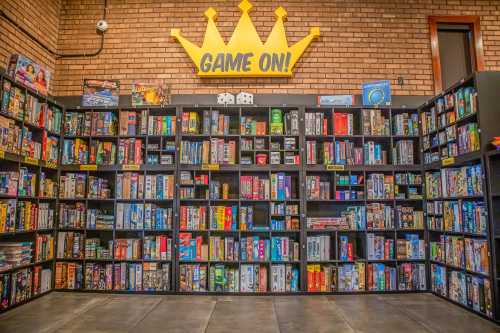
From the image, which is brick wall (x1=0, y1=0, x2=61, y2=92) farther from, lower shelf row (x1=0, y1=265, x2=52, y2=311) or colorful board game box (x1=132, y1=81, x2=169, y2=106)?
lower shelf row (x1=0, y1=265, x2=52, y2=311)

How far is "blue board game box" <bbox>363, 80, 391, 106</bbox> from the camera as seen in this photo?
17.2 feet

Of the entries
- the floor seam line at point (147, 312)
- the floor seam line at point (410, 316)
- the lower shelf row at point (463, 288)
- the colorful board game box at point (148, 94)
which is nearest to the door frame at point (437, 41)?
the lower shelf row at point (463, 288)

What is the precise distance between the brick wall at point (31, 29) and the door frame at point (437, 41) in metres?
6.48

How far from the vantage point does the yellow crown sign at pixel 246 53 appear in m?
5.58

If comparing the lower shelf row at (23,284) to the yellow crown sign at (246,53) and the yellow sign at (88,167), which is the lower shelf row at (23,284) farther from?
the yellow crown sign at (246,53)

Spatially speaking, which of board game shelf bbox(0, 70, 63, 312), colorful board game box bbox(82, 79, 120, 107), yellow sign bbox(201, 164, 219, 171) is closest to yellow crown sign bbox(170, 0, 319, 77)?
colorful board game box bbox(82, 79, 120, 107)

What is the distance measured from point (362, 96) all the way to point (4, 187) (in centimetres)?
516

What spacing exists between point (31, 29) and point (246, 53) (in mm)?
3350

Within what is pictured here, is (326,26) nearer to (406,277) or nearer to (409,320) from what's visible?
(406,277)

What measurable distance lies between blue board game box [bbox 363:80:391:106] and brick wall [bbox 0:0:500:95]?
0.37m

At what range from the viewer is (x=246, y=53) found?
18.4 ft

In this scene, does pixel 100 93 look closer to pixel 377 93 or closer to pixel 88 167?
pixel 88 167

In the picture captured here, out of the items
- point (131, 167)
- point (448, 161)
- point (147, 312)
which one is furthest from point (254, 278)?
point (448, 161)

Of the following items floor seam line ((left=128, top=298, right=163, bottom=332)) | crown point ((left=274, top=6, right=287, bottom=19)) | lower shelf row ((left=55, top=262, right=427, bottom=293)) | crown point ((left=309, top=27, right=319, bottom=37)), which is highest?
crown point ((left=274, top=6, right=287, bottom=19))
